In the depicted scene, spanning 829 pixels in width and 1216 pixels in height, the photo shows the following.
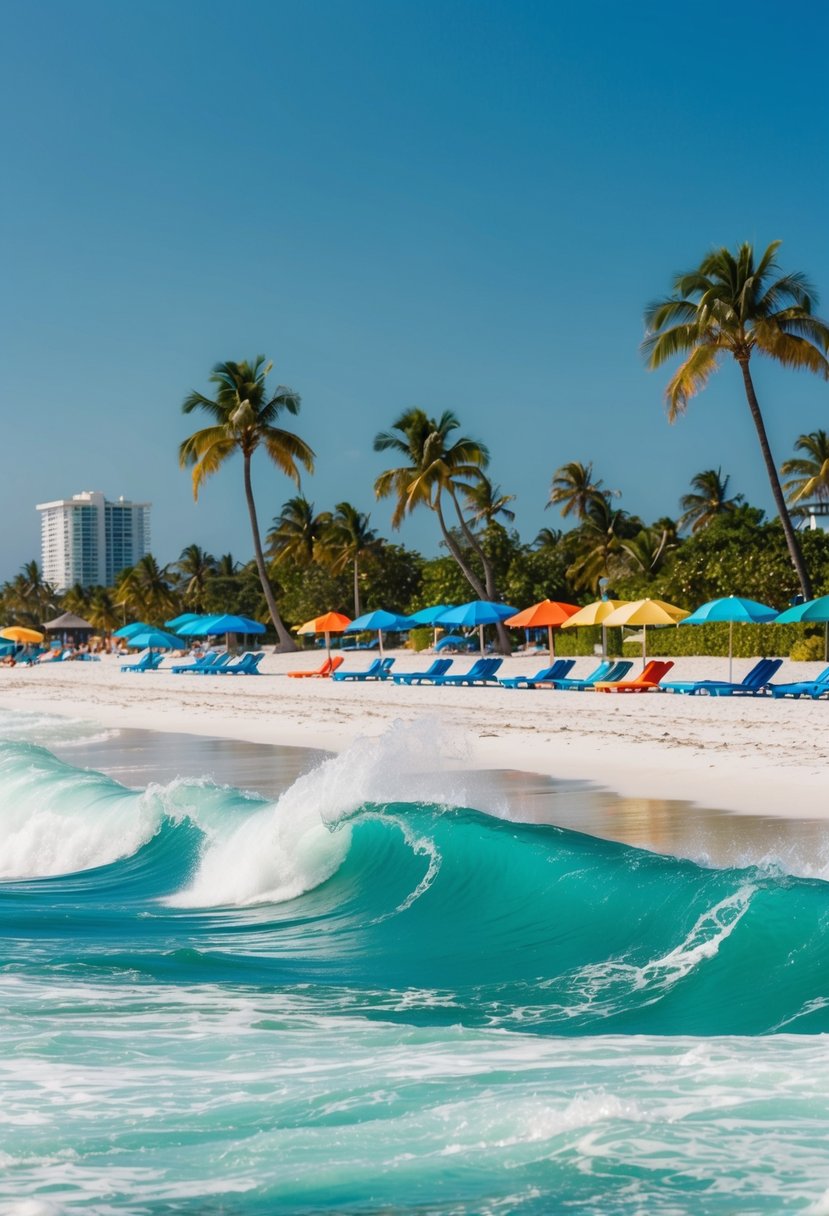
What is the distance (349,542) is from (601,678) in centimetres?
3253

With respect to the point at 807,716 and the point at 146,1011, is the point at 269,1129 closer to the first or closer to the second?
the point at 146,1011

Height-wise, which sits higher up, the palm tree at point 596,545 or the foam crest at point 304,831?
the palm tree at point 596,545

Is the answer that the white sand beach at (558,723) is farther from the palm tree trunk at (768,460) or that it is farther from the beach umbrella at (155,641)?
the beach umbrella at (155,641)

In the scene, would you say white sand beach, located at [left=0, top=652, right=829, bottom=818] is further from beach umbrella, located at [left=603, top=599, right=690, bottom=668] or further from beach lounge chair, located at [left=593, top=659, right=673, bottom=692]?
beach umbrella, located at [left=603, top=599, right=690, bottom=668]

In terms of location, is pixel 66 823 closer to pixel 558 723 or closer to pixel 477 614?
pixel 558 723

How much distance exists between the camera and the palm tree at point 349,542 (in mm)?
61156

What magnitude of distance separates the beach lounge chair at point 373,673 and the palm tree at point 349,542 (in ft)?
67.6

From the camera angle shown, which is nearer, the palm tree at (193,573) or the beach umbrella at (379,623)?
the beach umbrella at (379,623)

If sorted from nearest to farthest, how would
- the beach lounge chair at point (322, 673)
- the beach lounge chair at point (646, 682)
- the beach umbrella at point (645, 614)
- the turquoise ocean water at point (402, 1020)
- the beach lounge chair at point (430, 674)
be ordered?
1. the turquoise ocean water at point (402, 1020)
2. the beach lounge chair at point (646, 682)
3. the beach umbrella at point (645, 614)
4. the beach lounge chair at point (430, 674)
5. the beach lounge chair at point (322, 673)

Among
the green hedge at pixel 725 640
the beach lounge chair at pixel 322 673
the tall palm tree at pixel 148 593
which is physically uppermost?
the tall palm tree at pixel 148 593

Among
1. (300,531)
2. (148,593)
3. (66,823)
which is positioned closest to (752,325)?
(66,823)

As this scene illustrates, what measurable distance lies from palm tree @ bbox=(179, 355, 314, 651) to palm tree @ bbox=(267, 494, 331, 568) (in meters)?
14.6

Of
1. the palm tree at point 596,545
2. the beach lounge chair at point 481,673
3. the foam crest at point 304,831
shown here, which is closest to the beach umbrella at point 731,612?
the beach lounge chair at point 481,673

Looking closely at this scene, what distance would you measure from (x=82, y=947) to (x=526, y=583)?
45644 millimetres
